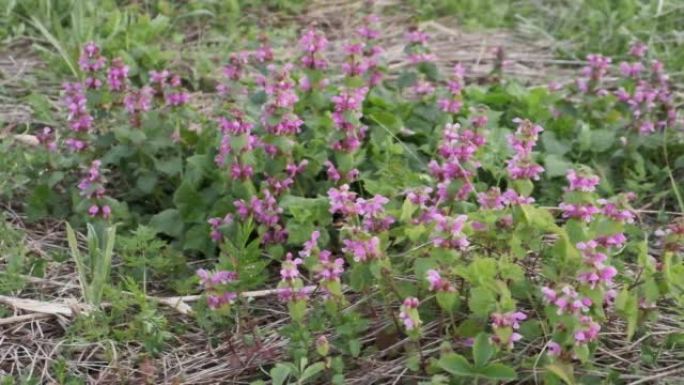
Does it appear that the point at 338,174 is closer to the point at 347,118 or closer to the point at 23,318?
the point at 347,118

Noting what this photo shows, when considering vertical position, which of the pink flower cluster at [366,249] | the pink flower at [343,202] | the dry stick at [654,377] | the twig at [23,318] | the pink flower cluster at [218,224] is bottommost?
the twig at [23,318]

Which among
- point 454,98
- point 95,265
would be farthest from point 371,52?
point 95,265

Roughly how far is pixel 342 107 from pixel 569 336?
109 cm

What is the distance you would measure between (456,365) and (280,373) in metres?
0.40

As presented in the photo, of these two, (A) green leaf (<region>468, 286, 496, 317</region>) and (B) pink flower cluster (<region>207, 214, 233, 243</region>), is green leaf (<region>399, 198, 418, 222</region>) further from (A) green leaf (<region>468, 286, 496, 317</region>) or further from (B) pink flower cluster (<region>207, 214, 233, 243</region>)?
(B) pink flower cluster (<region>207, 214, 233, 243</region>)

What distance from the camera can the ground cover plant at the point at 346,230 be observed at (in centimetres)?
235

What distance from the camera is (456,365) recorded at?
2.24 m

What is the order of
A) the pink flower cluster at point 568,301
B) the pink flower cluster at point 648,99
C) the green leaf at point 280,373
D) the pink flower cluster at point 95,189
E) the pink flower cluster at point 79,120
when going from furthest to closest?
the pink flower cluster at point 648,99
the pink flower cluster at point 79,120
the pink flower cluster at point 95,189
the green leaf at point 280,373
the pink flower cluster at point 568,301

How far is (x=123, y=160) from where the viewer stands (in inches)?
131

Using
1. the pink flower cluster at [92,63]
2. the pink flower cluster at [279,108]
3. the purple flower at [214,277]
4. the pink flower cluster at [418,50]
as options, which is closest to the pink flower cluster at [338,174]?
the pink flower cluster at [279,108]

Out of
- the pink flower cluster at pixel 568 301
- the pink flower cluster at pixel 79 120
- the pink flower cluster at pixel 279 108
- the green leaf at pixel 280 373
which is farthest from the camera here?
the pink flower cluster at pixel 79 120

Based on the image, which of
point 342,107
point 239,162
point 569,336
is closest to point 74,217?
point 239,162

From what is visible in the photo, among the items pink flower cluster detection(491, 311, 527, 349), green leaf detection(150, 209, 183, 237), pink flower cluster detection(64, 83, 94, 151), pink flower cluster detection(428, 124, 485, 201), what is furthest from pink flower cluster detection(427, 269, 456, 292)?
pink flower cluster detection(64, 83, 94, 151)

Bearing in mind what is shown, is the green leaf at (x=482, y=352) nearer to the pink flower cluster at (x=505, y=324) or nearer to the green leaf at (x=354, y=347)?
the pink flower cluster at (x=505, y=324)
